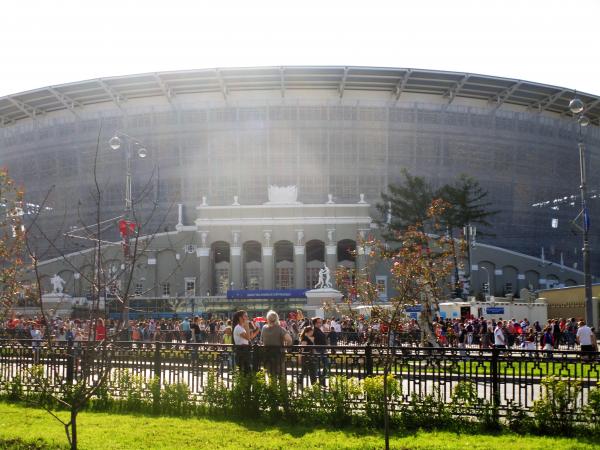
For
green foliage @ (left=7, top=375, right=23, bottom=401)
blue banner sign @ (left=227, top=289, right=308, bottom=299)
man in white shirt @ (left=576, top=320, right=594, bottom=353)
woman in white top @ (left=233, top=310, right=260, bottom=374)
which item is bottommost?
green foliage @ (left=7, top=375, right=23, bottom=401)

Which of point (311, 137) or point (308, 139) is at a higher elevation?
point (311, 137)

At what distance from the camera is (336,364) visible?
10742 mm

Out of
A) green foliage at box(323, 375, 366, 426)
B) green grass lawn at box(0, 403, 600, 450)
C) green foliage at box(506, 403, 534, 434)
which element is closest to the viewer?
green grass lawn at box(0, 403, 600, 450)

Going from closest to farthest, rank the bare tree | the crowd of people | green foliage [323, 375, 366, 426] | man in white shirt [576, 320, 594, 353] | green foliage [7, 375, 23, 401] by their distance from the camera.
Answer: the bare tree, green foliage [323, 375, 366, 426], green foliage [7, 375, 23, 401], man in white shirt [576, 320, 594, 353], the crowd of people

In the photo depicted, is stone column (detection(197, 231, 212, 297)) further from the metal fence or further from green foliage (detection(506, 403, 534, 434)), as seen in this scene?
green foliage (detection(506, 403, 534, 434))

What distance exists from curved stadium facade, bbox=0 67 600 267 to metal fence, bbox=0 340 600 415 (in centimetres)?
5197

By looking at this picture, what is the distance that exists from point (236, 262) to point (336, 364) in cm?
4554

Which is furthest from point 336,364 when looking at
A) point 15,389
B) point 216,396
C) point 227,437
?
point 15,389

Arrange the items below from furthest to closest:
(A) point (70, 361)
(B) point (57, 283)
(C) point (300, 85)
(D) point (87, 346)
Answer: (C) point (300, 85)
(B) point (57, 283)
(A) point (70, 361)
(D) point (87, 346)

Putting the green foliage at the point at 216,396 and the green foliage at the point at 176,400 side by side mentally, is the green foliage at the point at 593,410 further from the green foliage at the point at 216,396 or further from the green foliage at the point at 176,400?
the green foliage at the point at 176,400

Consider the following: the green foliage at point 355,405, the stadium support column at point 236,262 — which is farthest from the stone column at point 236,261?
the green foliage at point 355,405

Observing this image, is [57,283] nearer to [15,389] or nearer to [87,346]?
[15,389]

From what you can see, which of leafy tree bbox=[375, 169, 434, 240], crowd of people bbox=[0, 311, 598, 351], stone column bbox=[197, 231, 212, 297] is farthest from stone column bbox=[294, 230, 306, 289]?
crowd of people bbox=[0, 311, 598, 351]

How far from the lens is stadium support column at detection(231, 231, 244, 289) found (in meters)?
55.9
